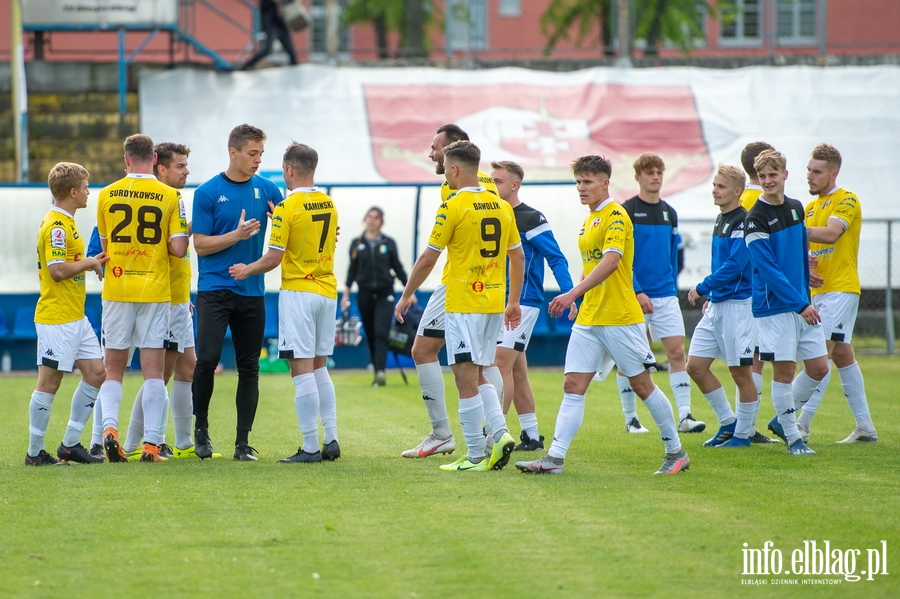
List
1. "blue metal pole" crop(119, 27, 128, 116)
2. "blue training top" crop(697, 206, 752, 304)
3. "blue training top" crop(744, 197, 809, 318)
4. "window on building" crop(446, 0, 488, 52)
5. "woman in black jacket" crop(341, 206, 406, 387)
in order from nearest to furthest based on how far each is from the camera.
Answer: "blue training top" crop(744, 197, 809, 318), "blue training top" crop(697, 206, 752, 304), "woman in black jacket" crop(341, 206, 406, 387), "blue metal pole" crop(119, 27, 128, 116), "window on building" crop(446, 0, 488, 52)

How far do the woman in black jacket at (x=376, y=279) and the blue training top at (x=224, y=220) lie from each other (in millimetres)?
6111

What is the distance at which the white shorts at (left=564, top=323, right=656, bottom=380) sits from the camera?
6.74 m

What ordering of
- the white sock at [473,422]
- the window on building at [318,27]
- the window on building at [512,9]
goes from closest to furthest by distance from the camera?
the white sock at [473,422] → the window on building at [318,27] → the window on building at [512,9]

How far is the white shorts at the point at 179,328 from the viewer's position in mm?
7754

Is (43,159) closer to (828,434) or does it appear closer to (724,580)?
(828,434)

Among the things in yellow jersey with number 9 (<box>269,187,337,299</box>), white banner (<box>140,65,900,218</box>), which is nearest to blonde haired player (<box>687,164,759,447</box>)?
yellow jersey with number 9 (<box>269,187,337,299</box>)

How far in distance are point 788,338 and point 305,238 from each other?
3545 millimetres

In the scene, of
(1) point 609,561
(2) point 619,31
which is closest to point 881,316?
(2) point 619,31

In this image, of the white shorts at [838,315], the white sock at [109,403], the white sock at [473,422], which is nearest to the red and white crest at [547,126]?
the white shorts at [838,315]

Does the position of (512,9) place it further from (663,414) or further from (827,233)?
(663,414)

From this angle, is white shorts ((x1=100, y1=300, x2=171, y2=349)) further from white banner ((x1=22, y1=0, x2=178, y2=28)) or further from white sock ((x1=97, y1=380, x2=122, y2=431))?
white banner ((x1=22, y1=0, x2=178, y2=28))

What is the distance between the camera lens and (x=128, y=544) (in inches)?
200

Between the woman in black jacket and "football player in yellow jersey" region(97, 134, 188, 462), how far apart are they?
626cm

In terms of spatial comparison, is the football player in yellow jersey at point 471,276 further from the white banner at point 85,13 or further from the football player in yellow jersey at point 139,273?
the white banner at point 85,13
